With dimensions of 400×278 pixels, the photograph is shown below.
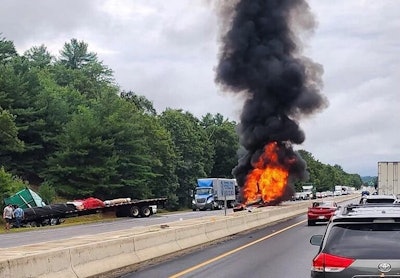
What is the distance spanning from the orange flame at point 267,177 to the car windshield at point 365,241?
178 feet

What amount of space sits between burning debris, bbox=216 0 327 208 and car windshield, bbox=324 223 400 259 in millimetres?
54507

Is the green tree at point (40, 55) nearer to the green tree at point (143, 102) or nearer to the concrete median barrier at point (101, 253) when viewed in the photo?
the green tree at point (143, 102)

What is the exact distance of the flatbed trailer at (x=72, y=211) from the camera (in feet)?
160

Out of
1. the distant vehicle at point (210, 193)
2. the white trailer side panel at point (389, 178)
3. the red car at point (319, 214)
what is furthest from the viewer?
the distant vehicle at point (210, 193)

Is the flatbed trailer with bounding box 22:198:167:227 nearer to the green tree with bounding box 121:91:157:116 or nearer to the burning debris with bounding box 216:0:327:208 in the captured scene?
the burning debris with bounding box 216:0:327:208

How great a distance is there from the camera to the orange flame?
62.8 m

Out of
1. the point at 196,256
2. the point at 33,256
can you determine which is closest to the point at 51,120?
the point at 196,256

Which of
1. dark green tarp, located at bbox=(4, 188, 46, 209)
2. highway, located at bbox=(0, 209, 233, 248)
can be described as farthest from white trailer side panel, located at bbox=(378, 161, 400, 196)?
dark green tarp, located at bbox=(4, 188, 46, 209)

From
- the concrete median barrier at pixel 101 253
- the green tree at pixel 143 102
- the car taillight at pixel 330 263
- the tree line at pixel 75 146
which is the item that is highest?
the green tree at pixel 143 102

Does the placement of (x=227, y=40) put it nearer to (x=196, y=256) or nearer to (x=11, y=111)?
(x=11, y=111)

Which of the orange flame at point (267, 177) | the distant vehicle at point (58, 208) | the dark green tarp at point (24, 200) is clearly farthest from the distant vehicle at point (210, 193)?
the dark green tarp at point (24, 200)

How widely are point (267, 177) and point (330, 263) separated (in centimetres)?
5599

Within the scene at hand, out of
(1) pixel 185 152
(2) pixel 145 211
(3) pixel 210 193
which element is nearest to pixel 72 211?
(2) pixel 145 211

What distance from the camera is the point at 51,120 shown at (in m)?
75.1
